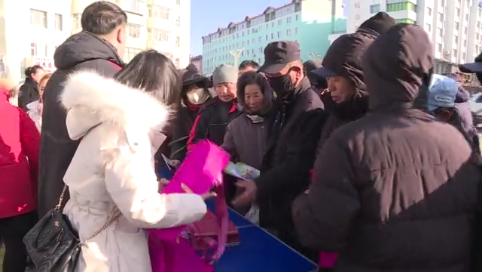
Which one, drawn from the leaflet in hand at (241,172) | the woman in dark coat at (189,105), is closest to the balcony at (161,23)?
the woman in dark coat at (189,105)

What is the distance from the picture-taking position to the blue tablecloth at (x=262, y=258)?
1.89m

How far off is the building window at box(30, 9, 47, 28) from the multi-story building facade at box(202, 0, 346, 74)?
29162 millimetres

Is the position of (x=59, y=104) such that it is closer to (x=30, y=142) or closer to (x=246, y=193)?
(x=30, y=142)

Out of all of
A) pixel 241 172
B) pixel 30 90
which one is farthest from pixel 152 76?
pixel 30 90

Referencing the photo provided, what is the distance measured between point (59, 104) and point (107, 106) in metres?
0.84

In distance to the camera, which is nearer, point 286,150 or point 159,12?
point 286,150

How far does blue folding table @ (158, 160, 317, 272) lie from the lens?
189cm

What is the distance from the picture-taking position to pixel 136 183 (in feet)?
5.13

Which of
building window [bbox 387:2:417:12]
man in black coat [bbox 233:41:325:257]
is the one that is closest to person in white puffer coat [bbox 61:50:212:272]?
man in black coat [bbox 233:41:325:257]

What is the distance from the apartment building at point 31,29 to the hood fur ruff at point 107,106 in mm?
26307

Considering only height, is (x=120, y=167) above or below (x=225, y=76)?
below

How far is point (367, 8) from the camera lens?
5231 cm

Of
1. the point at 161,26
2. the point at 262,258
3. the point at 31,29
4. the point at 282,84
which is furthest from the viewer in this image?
the point at 161,26

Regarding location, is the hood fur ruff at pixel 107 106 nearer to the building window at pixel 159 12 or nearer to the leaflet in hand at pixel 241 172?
the leaflet in hand at pixel 241 172
